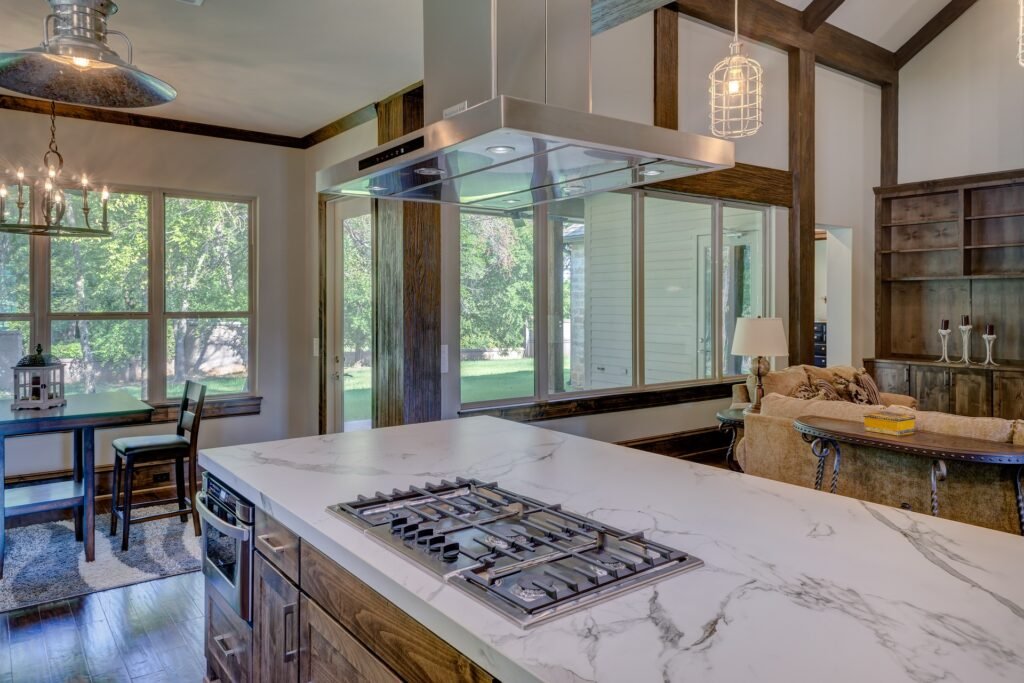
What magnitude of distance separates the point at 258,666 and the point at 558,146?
5.27ft

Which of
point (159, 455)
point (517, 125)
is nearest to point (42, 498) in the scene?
point (159, 455)

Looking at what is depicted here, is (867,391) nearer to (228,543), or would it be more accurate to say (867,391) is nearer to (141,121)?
(228,543)

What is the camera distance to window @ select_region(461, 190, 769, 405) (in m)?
4.52

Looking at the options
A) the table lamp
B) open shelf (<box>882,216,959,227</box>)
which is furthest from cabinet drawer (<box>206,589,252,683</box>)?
open shelf (<box>882,216,959,227</box>)

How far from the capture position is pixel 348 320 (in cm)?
518

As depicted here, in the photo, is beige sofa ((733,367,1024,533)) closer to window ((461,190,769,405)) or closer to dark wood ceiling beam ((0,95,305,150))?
window ((461,190,769,405))

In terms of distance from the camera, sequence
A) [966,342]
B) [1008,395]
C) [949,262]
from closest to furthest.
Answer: [1008,395], [966,342], [949,262]

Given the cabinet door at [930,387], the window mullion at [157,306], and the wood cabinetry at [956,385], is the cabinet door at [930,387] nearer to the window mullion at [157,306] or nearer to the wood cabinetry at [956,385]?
the wood cabinetry at [956,385]

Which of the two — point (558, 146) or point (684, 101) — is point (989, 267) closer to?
point (684, 101)

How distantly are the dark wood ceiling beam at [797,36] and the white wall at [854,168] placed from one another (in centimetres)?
14

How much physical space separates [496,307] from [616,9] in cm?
196

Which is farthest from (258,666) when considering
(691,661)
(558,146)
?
(558,146)

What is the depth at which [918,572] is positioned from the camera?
48.5 inches

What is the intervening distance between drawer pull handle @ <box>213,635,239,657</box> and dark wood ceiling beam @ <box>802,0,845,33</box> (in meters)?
6.60
